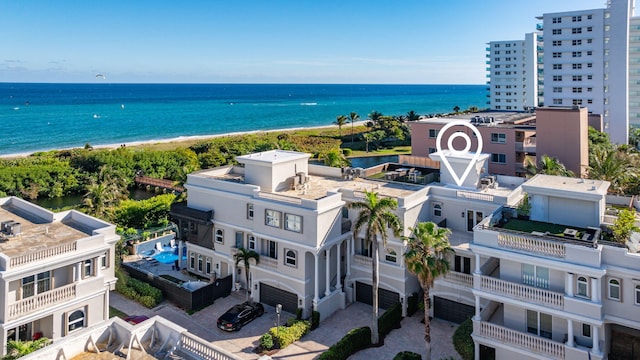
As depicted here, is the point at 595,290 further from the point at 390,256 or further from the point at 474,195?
the point at 390,256

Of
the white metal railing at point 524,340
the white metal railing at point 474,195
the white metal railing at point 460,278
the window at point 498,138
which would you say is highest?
the window at point 498,138

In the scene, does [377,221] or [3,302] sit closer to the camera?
[3,302]

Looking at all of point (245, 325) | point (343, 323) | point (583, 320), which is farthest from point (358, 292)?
point (583, 320)

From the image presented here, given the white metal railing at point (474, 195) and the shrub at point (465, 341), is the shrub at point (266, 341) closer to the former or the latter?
the shrub at point (465, 341)

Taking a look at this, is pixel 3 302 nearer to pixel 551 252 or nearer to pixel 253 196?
pixel 253 196

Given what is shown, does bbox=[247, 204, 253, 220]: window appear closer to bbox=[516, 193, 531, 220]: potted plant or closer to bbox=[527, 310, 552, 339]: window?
bbox=[516, 193, 531, 220]: potted plant

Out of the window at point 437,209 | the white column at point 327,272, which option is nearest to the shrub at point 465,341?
the window at point 437,209

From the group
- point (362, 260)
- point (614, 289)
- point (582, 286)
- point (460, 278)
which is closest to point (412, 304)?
point (460, 278)
